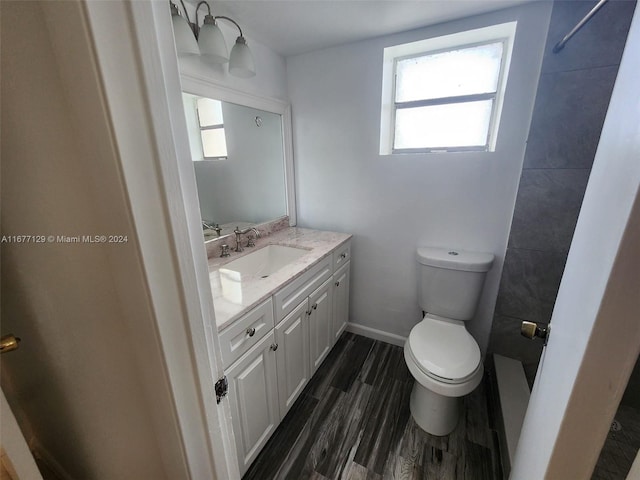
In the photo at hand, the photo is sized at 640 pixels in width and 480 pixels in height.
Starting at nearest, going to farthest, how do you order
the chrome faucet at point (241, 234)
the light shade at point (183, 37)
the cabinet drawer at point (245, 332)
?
the cabinet drawer at point (245, 332)
the light shade at point (183, 37)
the chrome faucet at point (241, 234)

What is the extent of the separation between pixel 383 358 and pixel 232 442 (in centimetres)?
146

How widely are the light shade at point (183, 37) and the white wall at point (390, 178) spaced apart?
86 cm

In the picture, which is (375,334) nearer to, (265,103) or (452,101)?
(452,101)

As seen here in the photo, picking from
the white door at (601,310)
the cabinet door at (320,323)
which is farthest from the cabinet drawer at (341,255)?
the white door at (601,310)

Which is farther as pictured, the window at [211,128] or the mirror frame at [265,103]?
the window at [211,128]

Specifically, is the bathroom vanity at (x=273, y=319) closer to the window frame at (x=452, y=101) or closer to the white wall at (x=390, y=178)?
the white wall at (x=390, y=178)

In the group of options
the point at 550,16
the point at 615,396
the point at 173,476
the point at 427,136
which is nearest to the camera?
the point at 615,396

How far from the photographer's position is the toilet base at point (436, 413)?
1.35m

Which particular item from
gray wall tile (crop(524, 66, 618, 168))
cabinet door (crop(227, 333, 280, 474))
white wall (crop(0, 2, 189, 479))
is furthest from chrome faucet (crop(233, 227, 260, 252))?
gray wall tile (crop(524, 66, 618, 168))

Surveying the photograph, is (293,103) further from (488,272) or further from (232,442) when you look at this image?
(232,442)

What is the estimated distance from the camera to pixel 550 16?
1.22 metres

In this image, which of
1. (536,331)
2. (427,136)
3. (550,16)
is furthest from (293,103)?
(536,331)

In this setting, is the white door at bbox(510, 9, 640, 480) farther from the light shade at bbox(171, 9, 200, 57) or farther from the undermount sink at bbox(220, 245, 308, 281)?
the light shade at bbox(171, 9, 200, 57)

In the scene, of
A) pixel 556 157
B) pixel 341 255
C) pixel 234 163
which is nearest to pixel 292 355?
pixel 341 255
